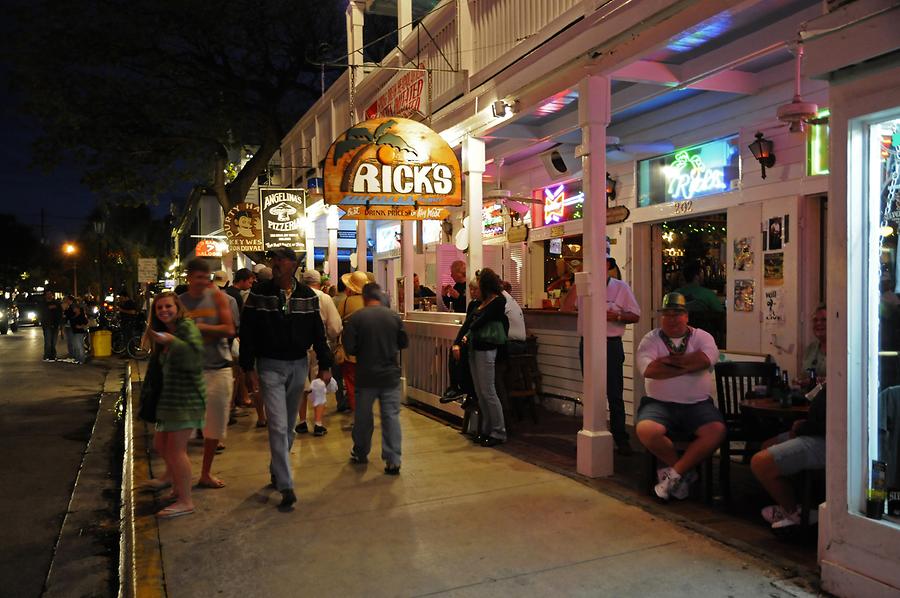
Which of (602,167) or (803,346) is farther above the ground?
(602,167)

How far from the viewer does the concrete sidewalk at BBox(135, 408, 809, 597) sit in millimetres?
4281

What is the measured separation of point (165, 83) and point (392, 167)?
15025 mm

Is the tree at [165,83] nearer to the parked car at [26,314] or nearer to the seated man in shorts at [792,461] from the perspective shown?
the seated man in shorts at [792,461]

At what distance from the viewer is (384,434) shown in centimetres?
685

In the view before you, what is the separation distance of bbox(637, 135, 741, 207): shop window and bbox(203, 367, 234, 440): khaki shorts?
17.7ft

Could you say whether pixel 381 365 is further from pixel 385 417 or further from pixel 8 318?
pixel 8 318

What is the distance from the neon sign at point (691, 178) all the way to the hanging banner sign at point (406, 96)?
3.46 m

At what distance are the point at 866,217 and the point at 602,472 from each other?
331 centimetres

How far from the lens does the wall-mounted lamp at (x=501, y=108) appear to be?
7863mm

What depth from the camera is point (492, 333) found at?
7.71 meters

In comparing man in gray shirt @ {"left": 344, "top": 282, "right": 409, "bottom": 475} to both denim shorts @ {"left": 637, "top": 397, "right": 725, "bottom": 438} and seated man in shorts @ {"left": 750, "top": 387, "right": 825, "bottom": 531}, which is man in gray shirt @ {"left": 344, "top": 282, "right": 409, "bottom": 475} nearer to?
denim shorts @ {"left": 637, "top": 397, "right": 725, "bottom": 438}

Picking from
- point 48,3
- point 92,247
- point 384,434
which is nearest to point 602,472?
point 384,434

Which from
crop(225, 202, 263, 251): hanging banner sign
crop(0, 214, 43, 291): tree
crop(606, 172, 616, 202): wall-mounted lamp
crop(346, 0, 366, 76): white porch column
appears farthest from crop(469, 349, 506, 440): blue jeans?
crop(0, 214, 43, 291): tree

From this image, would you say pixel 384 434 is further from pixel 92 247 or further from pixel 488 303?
pixel 92 247
